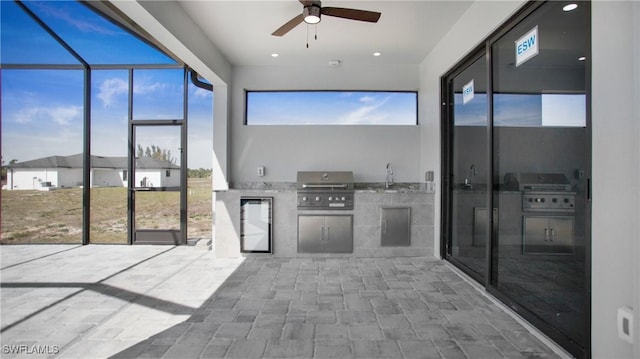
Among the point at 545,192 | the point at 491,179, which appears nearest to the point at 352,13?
the point at 491,179

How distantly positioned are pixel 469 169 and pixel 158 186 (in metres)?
4.91

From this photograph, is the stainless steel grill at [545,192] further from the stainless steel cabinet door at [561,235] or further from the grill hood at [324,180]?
the grill hood at [324,180]

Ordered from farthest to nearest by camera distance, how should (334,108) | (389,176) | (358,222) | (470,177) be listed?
(334,108)
(389,176)
(358,222)
(470,177)

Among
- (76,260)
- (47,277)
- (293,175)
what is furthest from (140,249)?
(293,175)

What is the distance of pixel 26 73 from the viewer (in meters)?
4.48

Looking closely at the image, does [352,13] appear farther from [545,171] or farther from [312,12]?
[545,171]

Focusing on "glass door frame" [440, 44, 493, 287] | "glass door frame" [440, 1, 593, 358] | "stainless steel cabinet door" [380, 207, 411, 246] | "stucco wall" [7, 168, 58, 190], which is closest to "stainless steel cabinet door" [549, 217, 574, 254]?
"glass door frame" [440, 1, 593, 358]

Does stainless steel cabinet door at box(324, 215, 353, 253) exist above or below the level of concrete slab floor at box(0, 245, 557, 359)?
above

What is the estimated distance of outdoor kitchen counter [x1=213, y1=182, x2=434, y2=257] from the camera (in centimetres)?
460

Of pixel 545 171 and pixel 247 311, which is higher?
pixel 545 171

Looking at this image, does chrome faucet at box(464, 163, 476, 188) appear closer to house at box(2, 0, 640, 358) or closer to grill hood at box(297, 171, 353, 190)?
house at box(2, 0, 640, 358)

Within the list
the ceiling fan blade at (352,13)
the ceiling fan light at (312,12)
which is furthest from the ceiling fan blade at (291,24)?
the ceiling fan blade at (352,13)
